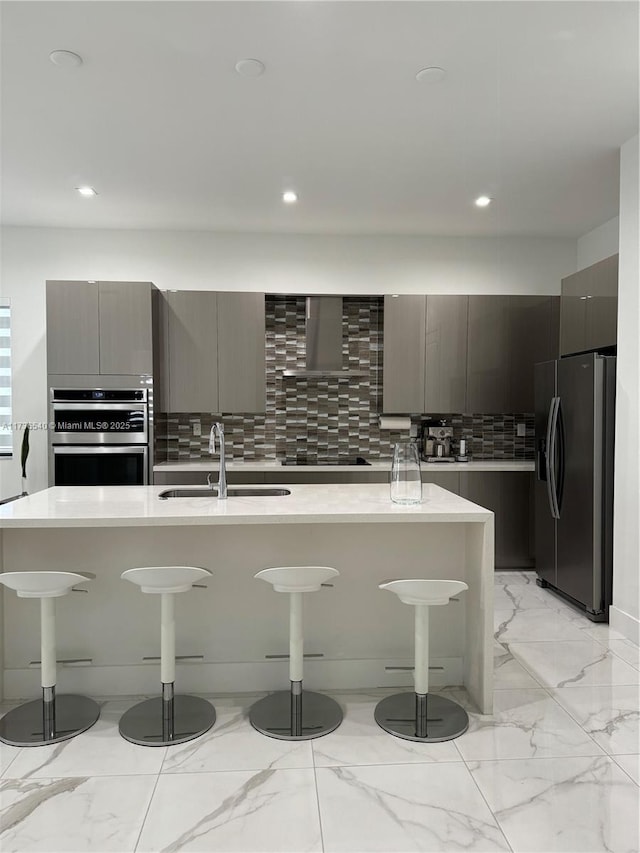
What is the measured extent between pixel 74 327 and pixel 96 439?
0.89 m

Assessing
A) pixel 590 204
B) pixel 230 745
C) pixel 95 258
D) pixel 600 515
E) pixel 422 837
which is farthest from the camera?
pixel 95 258

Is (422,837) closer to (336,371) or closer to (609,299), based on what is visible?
(609,299)

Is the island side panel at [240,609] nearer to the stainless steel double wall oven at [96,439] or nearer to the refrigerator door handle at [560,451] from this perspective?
the refrigerator door handle at [560,451]

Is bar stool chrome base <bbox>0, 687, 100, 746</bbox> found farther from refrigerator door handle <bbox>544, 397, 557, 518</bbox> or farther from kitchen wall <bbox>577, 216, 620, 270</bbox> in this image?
kitchen wall <bbox>577, 216, 620, 270</bbox>

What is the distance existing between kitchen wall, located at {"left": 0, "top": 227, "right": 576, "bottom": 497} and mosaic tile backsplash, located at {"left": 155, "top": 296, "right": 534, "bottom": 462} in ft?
0.97

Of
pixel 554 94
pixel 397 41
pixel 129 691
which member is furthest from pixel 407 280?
pixel 129 691

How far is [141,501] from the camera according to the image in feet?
9.37

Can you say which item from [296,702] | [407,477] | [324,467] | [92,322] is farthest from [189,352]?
[296,702]

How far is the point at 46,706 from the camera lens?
8.18ft

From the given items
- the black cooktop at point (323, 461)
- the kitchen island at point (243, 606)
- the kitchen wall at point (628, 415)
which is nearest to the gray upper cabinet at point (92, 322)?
the black cooktop at point (323, 461)

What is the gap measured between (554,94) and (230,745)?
10.8 feet

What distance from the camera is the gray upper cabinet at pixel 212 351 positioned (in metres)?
4.97

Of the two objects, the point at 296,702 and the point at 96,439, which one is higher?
the point at 96,439

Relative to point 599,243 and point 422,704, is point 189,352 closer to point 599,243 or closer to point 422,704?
point 422,704
